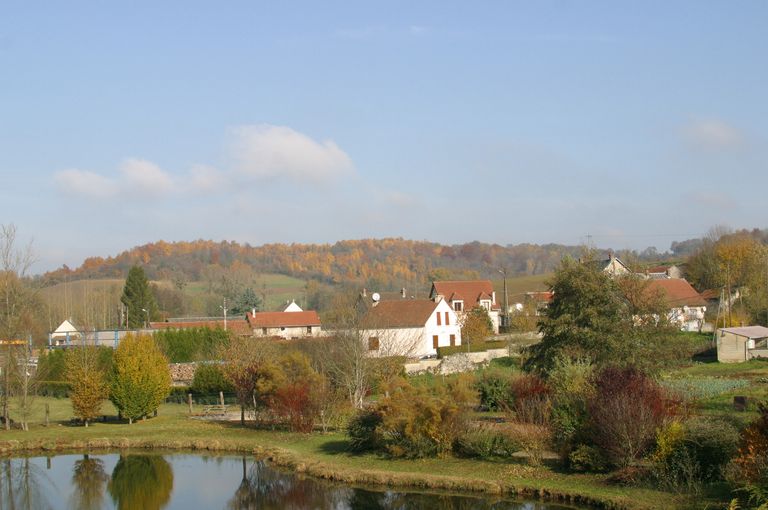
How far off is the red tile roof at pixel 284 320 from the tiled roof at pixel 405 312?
14.3 metres

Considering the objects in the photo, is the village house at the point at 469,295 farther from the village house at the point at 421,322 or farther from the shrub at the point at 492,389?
the shrub at the point at 492,389

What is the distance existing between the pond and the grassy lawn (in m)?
0.49

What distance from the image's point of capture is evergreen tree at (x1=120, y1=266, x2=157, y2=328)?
7379 centimetres

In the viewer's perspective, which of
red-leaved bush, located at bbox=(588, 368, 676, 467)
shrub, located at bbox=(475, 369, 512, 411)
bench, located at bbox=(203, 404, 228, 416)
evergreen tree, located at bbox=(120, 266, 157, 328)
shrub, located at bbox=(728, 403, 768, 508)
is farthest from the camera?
evergreen tree, located at bbox=(120, 266, 157, 328)

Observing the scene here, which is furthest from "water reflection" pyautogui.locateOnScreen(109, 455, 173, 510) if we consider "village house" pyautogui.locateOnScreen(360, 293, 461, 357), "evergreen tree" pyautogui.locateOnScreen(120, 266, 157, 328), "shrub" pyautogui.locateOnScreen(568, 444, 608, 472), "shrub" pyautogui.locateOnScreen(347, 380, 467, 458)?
"evergreen tree" pyautogui.locateOnScreen(120, 266, 157, 328)

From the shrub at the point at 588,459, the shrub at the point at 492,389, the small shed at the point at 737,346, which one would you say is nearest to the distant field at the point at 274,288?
the small shed at the point at 737,346

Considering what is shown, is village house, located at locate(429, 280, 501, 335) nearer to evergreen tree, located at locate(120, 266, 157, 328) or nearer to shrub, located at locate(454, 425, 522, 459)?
evergreen tree, located at locate(120, 266, 157, 328)

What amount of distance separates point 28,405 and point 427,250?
5231 inches

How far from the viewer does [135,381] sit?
32156mm

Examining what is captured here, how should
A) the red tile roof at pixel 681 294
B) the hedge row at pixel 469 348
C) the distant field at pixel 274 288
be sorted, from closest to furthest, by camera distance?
the hedge row at pixel 469 348, the red tile roof at pixel 681 294, the distant field at pixel 274 288

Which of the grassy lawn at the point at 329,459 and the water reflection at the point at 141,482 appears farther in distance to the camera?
the water reflection at the point at 141,482

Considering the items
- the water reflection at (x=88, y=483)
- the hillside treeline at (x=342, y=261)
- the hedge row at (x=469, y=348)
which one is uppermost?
the hillside treeline at (x=342, y=261)

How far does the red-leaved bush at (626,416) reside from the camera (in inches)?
742

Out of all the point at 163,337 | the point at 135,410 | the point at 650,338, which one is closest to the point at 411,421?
the point at 650,338
